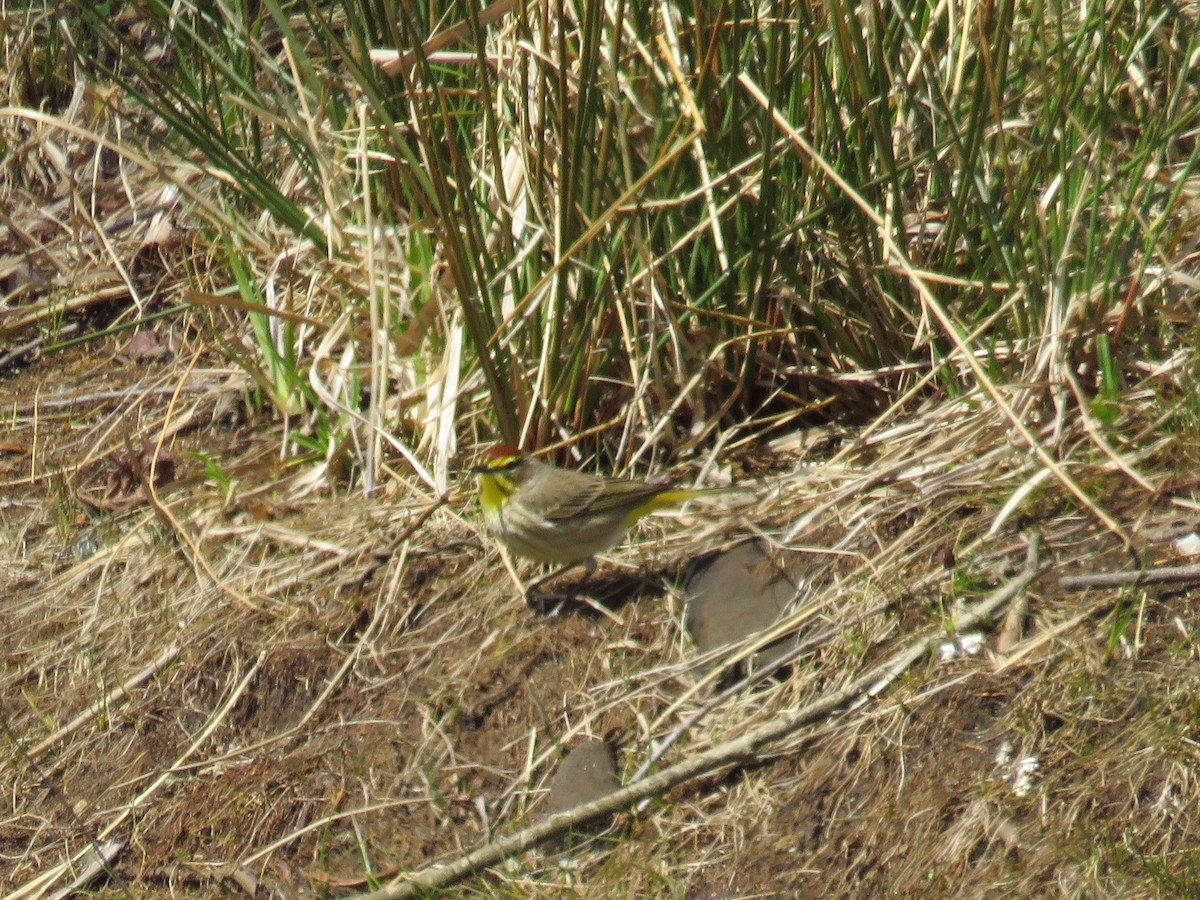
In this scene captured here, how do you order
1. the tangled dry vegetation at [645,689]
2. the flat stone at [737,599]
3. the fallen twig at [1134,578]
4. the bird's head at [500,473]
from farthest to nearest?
the bird's head at [500,473], the flat stone at [737,599], the fallen twig at [1134,578], the tangled dry vegetation at [645,689]

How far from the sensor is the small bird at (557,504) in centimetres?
449

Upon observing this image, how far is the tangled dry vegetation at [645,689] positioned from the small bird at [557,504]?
166mm

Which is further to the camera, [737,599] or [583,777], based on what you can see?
[737,599]

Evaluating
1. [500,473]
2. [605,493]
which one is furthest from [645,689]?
[500,473]

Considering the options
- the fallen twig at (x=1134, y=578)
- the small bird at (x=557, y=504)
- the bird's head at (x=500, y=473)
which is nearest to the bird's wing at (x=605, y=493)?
the small bird at (x=557, y=504)

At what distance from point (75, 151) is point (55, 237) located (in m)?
0.58

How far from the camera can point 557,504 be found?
14.7ft

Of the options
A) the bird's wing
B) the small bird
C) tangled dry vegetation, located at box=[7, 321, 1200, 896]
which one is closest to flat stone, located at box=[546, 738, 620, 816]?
tangled dry vegetation, located at box=[7, 321, 1200, 896]

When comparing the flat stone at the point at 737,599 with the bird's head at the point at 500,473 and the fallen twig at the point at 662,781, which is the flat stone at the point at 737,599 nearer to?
the fallen twig at the point at 662,781

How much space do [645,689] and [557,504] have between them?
718mm

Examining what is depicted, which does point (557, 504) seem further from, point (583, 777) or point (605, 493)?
point (583, 777)

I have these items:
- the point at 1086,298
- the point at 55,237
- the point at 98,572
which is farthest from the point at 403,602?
the point at 55,237

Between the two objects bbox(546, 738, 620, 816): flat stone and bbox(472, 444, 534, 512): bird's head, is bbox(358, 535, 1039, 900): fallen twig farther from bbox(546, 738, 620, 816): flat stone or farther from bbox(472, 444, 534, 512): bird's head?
bbox(472, 444, 534, 512): bird's head

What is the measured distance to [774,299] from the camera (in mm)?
4977
